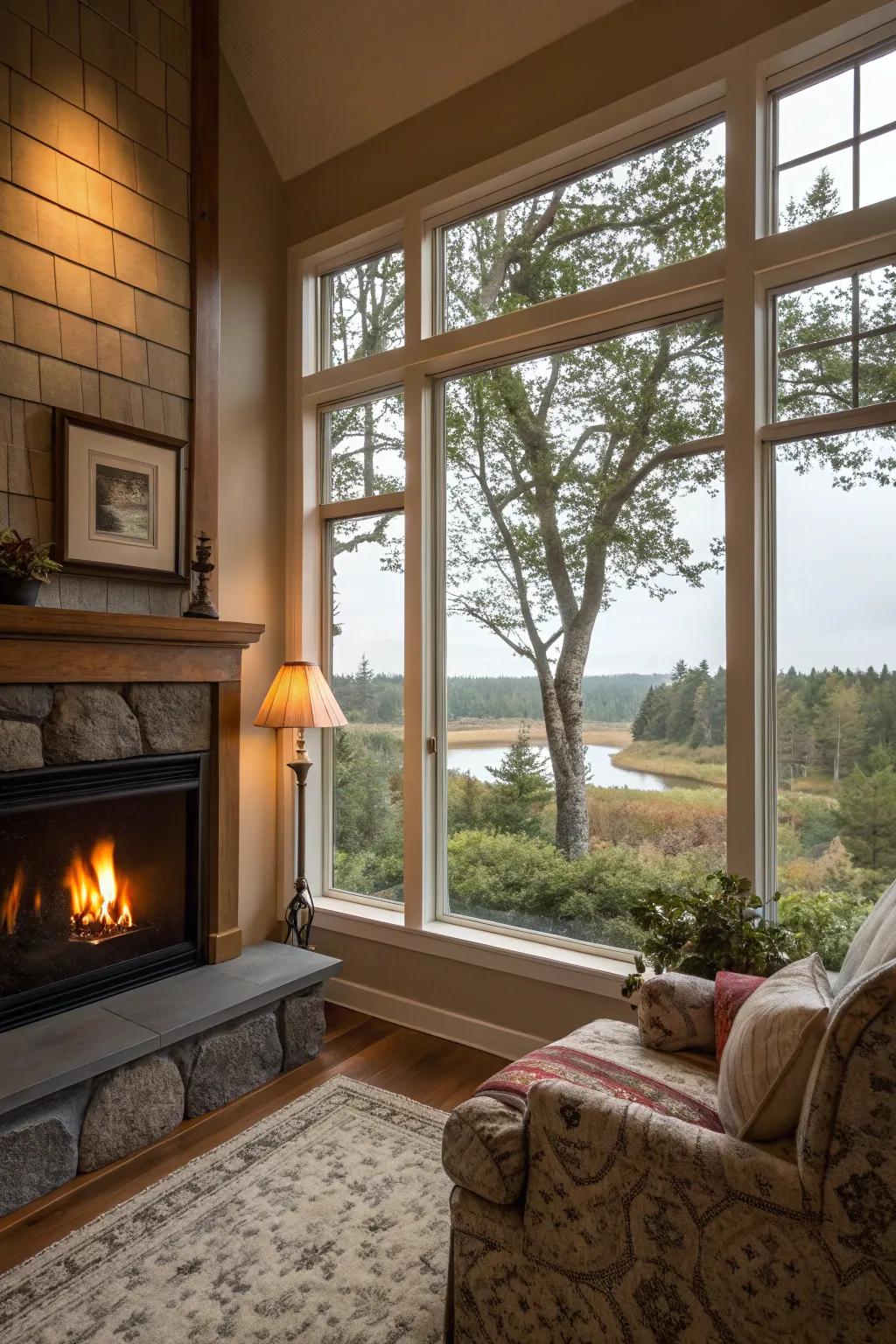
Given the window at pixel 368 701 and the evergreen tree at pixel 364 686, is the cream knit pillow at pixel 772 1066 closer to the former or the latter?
the window at pixel 368 701

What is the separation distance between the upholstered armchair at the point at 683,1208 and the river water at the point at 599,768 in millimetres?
1155

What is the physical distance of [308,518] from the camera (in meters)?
3.78

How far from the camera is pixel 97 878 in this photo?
2.93 m

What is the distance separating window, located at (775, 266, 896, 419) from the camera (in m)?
2.39

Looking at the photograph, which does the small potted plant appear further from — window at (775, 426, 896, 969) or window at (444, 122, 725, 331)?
window at (775, 426, 896, 969)

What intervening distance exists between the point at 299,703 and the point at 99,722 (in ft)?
2.51

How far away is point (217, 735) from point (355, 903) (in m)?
1.05

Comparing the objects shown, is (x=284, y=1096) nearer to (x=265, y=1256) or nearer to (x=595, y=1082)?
(x=265, y=1256)

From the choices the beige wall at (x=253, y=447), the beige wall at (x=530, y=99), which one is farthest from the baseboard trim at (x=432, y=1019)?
the beige wall at (x=530, y=99)

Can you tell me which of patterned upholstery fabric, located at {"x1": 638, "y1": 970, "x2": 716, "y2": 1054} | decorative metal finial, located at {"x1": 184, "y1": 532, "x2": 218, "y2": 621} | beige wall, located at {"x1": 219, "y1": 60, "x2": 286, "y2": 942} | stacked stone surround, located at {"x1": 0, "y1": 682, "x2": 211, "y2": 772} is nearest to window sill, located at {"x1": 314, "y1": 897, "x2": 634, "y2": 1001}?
beige wall, located at {"x1": 219, "y1": 60, "x2": 286, "y2": 942}

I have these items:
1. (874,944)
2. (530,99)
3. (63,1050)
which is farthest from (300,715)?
(530,99)

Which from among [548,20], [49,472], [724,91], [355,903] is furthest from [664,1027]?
[548,20]

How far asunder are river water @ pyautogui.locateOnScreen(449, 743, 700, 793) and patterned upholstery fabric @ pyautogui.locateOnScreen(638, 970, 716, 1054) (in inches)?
33.5

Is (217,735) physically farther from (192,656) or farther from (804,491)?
(804,491)
